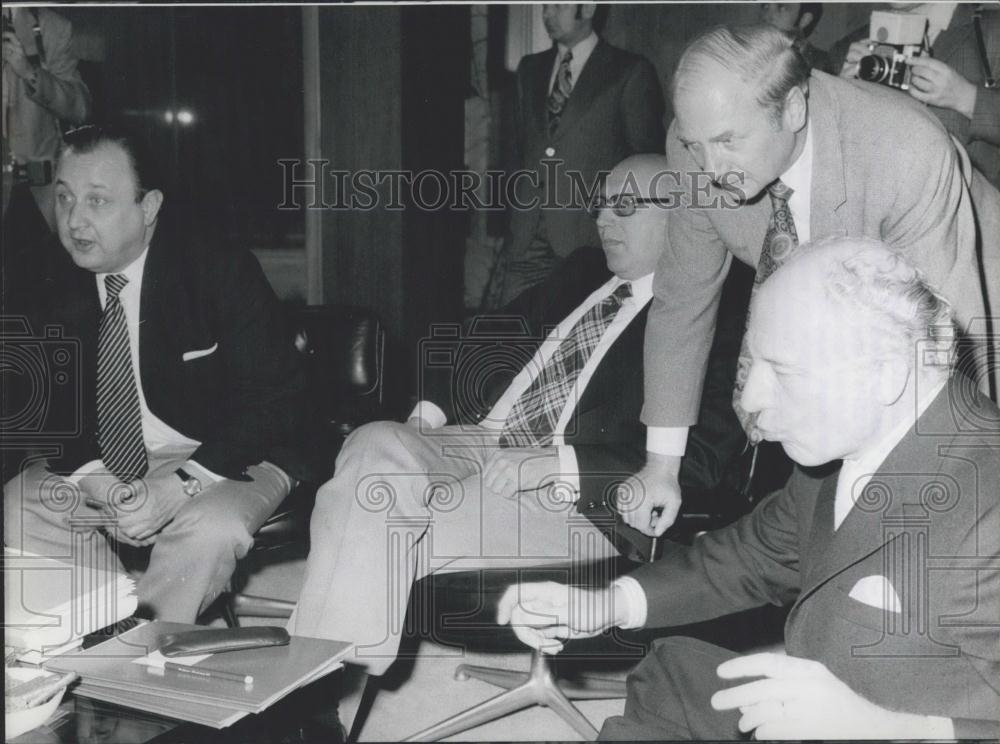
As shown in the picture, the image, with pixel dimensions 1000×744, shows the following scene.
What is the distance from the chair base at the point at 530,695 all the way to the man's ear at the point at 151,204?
135 centimetres

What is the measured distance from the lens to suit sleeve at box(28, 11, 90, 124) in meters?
2.18

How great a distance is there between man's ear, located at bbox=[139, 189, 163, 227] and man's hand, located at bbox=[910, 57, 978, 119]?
1713 mm

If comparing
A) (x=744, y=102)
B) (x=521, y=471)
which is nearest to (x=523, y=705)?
(x=521, y=471)

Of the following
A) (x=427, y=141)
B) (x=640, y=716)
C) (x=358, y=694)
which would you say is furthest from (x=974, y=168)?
(x=358, y=694)

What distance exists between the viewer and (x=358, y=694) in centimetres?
231

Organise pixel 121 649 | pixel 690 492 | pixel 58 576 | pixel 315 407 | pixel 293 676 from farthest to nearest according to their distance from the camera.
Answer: pixel 315 407 → pixel 690 492 → pixel 58 576 → pixel 121 649 → pixel 293 676

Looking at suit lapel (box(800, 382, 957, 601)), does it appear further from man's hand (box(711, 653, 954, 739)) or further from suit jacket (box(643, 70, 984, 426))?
suit jacket (box(643, 70, 984, 426))

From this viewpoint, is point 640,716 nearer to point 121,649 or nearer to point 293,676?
point 293,676

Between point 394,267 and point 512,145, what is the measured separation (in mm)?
421

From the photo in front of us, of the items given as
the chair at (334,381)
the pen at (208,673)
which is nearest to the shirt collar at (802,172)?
the chair at (334,381)

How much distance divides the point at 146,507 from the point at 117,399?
268 mm

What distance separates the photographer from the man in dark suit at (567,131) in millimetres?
2236

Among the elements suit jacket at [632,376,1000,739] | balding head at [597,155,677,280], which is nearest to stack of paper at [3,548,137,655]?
suit jacket at [632,376,1000,739]

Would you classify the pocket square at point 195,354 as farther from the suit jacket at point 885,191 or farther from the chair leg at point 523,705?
the suit jacket at point 885,191
